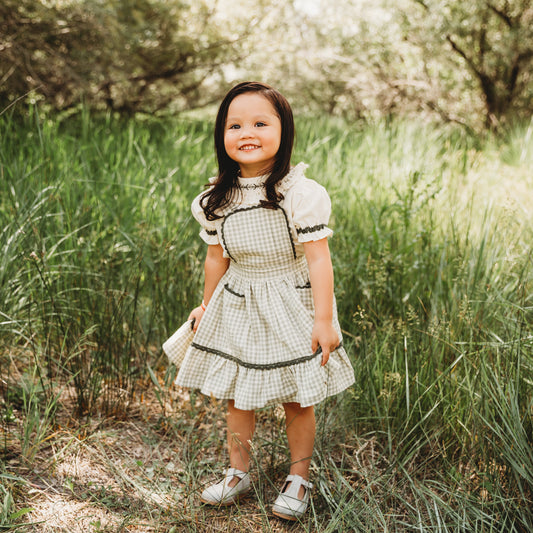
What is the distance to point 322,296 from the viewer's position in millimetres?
1647

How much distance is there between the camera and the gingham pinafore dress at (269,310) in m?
1.67

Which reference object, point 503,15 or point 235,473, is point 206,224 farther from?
point 503,15

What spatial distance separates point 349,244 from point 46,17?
327 cm

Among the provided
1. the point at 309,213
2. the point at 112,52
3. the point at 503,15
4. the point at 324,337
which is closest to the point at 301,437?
the point at 324,337

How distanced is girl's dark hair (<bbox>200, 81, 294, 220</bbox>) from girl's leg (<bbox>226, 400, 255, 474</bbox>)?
0.65m

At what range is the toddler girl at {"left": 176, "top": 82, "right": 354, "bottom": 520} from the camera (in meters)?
1.67

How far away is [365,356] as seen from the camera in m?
2.17

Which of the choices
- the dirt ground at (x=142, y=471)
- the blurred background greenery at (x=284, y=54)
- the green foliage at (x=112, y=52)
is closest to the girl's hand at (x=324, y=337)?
the dirt ground at (x=142, y=471)

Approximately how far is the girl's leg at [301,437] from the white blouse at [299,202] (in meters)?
0.52

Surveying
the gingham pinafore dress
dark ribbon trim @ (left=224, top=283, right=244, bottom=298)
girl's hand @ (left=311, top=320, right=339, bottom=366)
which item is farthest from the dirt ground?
dark ribbon trim @ (left=224, top=283, right=244, bottom=298)

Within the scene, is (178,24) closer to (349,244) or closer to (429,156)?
(429,156)

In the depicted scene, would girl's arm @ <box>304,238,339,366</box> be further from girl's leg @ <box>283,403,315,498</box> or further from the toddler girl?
girl's leg @ <box>283,403,315,498</box>

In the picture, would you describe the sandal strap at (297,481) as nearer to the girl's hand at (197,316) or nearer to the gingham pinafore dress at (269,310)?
the gingham pinafore dress at (269,310)

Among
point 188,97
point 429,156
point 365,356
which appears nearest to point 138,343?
point 365,356
